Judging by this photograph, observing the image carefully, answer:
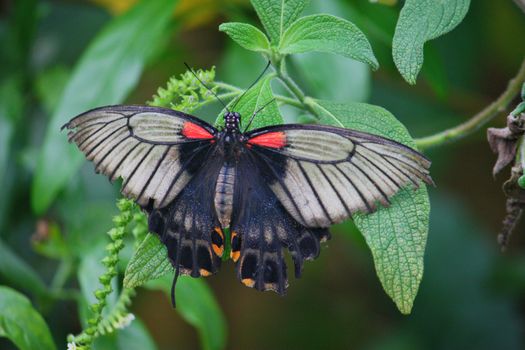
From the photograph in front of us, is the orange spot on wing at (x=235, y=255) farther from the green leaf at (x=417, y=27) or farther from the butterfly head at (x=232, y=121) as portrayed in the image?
the green leaf at (x=417, y=27)

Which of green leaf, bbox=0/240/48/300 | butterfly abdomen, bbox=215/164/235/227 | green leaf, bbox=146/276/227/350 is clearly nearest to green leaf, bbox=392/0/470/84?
butterfly abdomen, bbox=215/164/235/227

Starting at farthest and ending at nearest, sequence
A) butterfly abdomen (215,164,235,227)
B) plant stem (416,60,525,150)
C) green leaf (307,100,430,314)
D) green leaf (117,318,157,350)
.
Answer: green leaf (117,318,157,350)
plant stem (416,60,525,150)
butterfly abdomen (215,164,235,227)
green leaf (307,100,430,314)

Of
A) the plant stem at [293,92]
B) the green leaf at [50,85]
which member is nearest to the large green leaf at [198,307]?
the plant stem at [293,92]

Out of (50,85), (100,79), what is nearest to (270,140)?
(100,79)

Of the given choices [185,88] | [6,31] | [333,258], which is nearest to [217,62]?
[6,31]

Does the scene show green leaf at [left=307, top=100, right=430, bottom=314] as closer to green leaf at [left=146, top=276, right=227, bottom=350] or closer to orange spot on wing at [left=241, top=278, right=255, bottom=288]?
orange spot on wing at [left=241, top=278, right=255, bottom=288]

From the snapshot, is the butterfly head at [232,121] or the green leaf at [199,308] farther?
the green leaf at [199,308]
